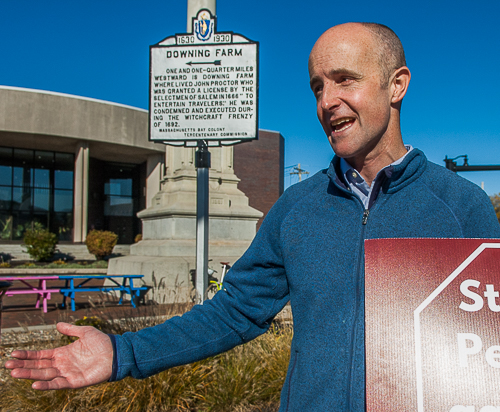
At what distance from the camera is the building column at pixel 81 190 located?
91.5 feet

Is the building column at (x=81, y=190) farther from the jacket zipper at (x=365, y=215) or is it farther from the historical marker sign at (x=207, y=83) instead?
the jacket zipper at (x=365, y=215)

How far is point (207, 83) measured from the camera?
19.5 feet

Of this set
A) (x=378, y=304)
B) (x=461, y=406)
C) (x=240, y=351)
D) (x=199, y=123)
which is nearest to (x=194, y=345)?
(x=378, y=304)

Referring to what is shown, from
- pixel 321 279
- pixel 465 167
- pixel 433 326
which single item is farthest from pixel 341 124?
pixel 465 167

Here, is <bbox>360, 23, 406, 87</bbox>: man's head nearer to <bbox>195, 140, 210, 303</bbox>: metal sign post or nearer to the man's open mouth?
the man's open mouth

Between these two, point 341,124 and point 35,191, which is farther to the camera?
point 35,191

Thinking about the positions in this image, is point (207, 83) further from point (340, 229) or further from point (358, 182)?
point (340, 229)

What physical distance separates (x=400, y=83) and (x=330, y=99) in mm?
255

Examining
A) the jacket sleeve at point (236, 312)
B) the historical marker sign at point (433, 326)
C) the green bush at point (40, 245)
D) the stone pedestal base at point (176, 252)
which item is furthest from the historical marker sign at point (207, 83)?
the green bush at point (40, 245)

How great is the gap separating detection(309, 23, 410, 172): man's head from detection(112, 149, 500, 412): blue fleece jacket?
128mm

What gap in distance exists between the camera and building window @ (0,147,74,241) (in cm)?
3020

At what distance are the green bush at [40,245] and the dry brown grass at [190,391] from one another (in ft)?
67.0

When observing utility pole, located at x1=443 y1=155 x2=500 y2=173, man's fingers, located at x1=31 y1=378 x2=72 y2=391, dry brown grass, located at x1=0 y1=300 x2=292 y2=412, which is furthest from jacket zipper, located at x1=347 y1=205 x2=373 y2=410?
utility pole, located at x1=443 y1=155 x2=500 y2=173

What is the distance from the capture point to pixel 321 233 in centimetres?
158
